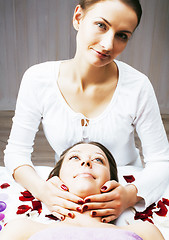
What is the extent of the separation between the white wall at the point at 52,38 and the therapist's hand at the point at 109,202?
6.97 ft

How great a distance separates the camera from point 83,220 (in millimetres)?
1000

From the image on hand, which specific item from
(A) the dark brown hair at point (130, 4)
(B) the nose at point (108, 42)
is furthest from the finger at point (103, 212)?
(A) the dark brown hair at point (130, 4)

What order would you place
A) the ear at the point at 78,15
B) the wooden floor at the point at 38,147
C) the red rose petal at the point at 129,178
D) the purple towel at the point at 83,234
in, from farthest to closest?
1. the wooden floor at the point at 38,147
2. the red rose petal at the point at 129,178
3. the ear at the point at 78,15
4. the purple towel at the point at 83,234

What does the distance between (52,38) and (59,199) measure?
2160 millimetres

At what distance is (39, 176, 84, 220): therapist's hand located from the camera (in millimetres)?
1017

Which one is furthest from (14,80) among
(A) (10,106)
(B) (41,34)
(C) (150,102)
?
(C) (150,102)

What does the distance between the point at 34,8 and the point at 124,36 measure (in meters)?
1.89

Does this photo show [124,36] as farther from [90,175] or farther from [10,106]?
[10,106]

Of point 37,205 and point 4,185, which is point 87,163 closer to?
point 37,205

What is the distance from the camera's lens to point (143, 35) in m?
2.89

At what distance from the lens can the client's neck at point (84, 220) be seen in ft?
3.23

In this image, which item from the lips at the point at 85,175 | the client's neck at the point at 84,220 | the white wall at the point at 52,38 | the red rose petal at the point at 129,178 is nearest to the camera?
the client's neck at the point at 84,220

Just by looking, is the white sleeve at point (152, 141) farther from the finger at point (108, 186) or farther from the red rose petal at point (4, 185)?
the red rose petal at point (4, 185)

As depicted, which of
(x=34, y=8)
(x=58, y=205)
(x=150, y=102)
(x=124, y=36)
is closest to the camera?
(x=58, y=205)
